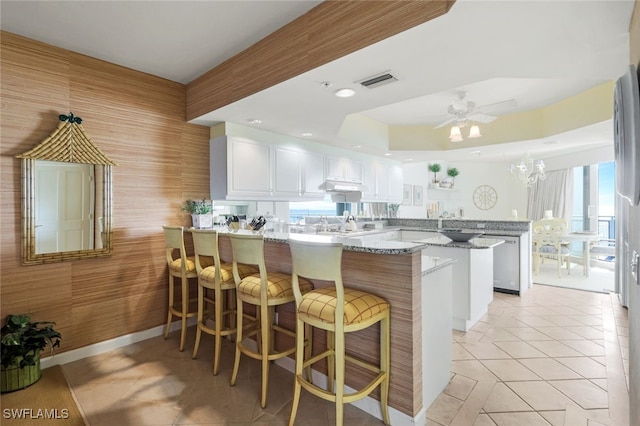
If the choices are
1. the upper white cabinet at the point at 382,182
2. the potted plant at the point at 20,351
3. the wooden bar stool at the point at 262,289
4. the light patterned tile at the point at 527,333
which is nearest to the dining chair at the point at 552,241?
the upper white cabinet at the point at 382,182

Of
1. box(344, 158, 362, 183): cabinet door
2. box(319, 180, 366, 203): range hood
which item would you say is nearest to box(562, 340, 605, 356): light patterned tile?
box(319, 180, 366, 203): range hood

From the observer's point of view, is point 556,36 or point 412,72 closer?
point 556,36

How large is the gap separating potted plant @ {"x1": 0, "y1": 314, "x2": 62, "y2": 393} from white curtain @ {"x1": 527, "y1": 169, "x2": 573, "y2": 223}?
9470 millimetres

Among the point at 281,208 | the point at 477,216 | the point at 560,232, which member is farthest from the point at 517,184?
the point at 281,208

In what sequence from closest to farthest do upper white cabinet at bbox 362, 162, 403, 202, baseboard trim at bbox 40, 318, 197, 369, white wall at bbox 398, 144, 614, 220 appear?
1. baseboard trim at bbox 40, 318, 197, 369
2. upper white cabinet at bbox 362, 162, 403, 202
3. white wall at bbox 398, 144, 614, 220

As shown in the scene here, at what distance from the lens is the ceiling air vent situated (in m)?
2.31

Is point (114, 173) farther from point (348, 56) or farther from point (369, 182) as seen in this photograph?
point (369, 182)

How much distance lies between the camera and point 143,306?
326 cm

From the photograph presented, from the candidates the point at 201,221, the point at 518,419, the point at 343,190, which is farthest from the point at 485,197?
the point at 201,221

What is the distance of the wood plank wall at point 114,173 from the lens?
97.4 inches

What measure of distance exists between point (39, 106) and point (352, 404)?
3429 mm

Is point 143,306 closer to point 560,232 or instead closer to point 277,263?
point 277,263

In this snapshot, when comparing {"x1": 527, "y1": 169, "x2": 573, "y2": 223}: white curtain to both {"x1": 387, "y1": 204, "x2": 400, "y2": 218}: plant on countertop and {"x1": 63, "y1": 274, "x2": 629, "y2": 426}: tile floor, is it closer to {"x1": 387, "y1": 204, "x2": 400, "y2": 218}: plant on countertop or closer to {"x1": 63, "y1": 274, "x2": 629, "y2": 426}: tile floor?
{"x1": 387, "y1": 204, "x2": 400, "y2": 218}: plant on countertop

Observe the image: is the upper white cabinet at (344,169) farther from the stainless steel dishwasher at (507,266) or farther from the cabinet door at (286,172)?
the stainless steel dishwasher at (507,266)
